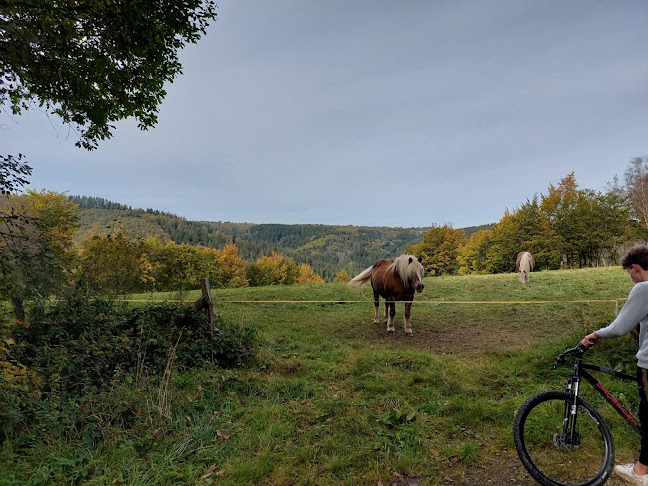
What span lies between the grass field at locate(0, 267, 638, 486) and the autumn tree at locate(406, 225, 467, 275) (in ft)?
142

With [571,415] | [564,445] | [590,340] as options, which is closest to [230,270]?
[564,445]

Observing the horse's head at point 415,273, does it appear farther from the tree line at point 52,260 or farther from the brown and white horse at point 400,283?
the tree line at point 52,260

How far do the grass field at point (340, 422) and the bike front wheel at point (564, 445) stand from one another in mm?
199

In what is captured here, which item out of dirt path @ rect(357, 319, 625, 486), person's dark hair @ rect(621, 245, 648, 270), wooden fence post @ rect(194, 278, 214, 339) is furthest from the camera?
wooden fence post @ rect(194, 278, 214, 339)

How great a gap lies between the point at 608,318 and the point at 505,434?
4.12 metres

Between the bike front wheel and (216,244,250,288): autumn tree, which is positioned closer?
the bike front wheel

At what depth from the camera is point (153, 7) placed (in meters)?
4.79

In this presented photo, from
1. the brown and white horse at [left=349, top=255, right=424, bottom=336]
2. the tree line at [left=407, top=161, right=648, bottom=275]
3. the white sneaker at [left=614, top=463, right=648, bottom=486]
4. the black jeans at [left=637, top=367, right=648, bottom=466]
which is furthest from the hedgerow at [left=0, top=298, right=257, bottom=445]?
the tree line at [left=407, top=161, right=648, bottom=275]

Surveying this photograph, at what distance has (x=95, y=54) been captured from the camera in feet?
14.6

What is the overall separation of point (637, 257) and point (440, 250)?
49347mm

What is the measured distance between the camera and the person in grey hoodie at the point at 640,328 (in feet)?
8.75

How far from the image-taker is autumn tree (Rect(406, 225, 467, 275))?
4953cm

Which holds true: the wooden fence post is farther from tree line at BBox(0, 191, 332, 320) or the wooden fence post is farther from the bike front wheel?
the bike front wheel

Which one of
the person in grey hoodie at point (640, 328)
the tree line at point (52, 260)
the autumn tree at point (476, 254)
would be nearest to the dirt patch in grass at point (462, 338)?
the person in grey hoodie at point (640, 328)
